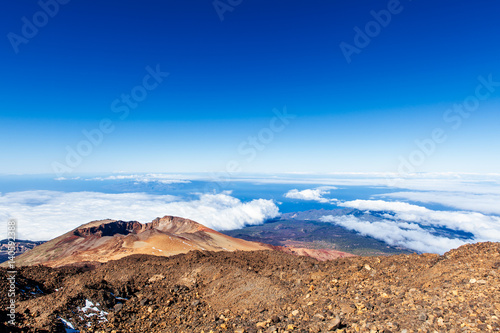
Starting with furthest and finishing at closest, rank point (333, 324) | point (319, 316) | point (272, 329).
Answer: point (319, 316) → point (272, 329) → point (333, 324)

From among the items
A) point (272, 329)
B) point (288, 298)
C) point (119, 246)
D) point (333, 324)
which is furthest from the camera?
point (119, 246)

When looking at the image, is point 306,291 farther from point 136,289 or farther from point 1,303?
point 1,303

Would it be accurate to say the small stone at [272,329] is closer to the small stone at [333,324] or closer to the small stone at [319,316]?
the small stone at [319,316]

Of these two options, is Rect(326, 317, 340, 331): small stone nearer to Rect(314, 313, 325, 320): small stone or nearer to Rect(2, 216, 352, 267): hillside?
Rect(314, 313, 325, 320): small stone

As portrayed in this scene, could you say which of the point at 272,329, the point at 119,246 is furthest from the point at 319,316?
the point at 119,246

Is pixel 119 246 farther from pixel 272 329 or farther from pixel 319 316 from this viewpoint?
pixel 319 316

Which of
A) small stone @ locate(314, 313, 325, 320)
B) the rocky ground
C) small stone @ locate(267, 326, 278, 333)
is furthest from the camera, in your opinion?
small stone @ locate(314, 313, 325, 320)

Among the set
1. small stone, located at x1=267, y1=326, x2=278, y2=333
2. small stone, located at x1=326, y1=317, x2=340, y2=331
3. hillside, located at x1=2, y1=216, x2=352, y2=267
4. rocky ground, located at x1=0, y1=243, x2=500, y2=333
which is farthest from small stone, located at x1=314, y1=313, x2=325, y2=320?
hillside, located at x1=2, y1=216, x2=352, y2=267

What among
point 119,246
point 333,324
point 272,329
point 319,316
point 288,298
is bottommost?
point 119,246
